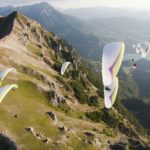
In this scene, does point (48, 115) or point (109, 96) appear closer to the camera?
point (109, 96)

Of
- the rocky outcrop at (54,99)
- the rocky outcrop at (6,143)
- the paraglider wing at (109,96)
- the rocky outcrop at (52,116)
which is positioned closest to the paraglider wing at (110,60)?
the paraglider wing at (109,96)

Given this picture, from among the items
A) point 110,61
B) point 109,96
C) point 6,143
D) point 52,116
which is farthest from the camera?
point 52,116

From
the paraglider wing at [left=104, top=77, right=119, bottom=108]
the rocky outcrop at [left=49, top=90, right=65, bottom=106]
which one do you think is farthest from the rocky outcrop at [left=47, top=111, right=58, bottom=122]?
the paraglider wing at [left=104, top=77, right=119, bottom=108]

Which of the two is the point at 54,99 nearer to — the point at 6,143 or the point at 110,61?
the point at 6,143

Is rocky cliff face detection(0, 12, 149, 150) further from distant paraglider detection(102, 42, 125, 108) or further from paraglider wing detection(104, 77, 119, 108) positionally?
distant paraglider detection(102, 42, 125, 108)

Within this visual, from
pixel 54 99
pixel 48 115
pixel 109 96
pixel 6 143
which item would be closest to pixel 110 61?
pixel 109 96

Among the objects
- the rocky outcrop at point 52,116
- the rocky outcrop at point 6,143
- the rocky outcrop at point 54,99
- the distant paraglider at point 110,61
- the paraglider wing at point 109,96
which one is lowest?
the rocky outcrop at point 54,99

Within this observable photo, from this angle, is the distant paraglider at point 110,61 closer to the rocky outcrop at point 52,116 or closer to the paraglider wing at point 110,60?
the paraglider wing at point 110,60

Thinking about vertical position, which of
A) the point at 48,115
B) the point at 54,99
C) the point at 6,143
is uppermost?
the point at 6,143
